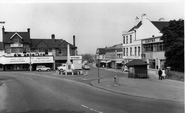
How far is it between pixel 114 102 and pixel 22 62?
4806 cm

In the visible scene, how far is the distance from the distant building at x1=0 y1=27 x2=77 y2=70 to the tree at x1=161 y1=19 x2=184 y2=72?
36.4 m

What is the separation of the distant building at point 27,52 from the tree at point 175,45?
36.4 meters

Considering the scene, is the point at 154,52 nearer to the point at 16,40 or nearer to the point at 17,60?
the point at 17,60

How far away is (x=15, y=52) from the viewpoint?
2291 inches

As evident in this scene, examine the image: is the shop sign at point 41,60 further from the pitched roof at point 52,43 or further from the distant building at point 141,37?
the distant building at point 141,37

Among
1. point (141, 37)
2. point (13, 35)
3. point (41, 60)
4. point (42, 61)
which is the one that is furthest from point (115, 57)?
point (13, 35)

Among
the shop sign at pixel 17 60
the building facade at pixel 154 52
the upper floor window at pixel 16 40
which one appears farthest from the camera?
the upper floor window at pixel 16 40

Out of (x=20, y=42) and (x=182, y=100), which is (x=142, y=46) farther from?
(x=20, y=42)

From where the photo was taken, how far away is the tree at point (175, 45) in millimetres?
26312

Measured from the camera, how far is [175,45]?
26.6 metres

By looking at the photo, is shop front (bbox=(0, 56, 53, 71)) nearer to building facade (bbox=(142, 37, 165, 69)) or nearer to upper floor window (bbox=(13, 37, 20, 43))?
upper floor window (bbox=(13, 37, 20, 43))

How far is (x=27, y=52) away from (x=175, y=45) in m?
43.9

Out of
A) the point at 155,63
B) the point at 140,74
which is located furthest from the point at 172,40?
the point at 155,63

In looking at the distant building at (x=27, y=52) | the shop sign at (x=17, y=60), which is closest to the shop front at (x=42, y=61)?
the distant building at (x=27, y=52)
